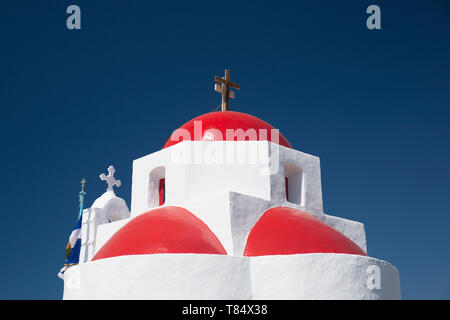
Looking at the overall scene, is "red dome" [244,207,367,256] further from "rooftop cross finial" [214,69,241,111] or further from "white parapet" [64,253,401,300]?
"rooftop cross finial" [214,69,241,111]

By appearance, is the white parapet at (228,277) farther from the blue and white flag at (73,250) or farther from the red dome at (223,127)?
the blue and white flag at (73,250)

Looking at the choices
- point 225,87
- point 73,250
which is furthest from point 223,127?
point 73,250

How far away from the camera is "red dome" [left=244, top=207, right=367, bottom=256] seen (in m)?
9.97

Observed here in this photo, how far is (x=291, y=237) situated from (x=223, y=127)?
356cm

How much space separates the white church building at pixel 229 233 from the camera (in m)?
9.33

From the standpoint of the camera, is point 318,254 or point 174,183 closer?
point 318,254

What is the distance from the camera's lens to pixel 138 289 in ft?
30.2

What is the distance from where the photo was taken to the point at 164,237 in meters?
9.80

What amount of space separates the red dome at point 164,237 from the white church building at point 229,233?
2 centimetres
